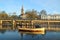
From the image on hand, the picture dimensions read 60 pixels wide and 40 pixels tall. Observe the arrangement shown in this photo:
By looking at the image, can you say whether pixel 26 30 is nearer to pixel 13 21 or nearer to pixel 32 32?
pixel 32 32

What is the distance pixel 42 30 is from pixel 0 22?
93.0 m

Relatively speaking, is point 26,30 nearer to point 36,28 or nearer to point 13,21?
point 36,28

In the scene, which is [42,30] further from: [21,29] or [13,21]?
[13,21]

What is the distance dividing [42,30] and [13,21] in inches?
3356

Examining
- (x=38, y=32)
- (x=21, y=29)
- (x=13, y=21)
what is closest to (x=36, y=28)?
(x=38, y=32)

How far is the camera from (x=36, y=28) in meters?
83.5

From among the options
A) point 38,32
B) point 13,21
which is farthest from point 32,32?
point 13,21

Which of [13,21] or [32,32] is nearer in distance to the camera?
[32,32]

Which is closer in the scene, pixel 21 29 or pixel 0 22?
pixel 21 29

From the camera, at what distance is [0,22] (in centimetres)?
17038

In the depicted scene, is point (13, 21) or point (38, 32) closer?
point (38, 32)

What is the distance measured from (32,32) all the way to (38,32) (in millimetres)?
2710

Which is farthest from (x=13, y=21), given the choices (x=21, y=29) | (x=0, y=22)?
(x=21, y=29)

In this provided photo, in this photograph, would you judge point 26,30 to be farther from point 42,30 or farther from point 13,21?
point 13,21
